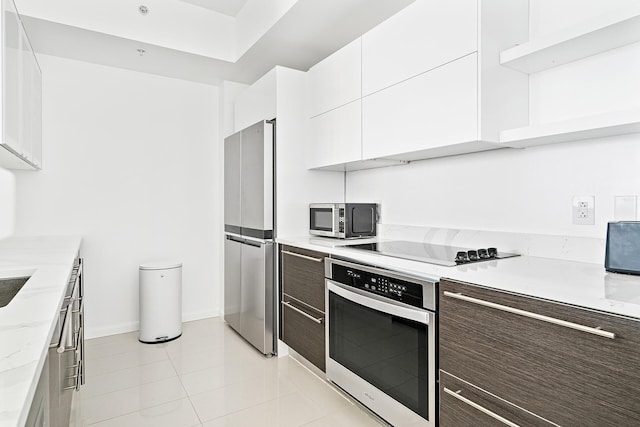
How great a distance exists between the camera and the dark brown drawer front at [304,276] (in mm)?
2289

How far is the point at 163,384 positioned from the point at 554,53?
2808 millimetres

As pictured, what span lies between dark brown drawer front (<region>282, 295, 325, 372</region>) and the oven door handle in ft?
1.03

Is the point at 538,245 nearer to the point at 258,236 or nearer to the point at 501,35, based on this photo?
the point at 501,35

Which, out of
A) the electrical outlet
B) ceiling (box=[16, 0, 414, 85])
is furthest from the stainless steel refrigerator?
the electrical outlet

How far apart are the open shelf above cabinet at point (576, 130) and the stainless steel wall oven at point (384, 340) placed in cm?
76

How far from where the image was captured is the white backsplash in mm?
1581

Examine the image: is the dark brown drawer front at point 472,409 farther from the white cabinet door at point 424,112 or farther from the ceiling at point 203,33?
the ceiling at point 203,33

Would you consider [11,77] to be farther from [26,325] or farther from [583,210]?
[583,210]

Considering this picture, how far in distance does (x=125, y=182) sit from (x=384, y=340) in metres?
2.77

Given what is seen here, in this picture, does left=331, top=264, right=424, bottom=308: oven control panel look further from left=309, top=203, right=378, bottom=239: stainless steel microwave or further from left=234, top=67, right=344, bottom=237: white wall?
left=234, top=67, right=344, bottom=237: white wall

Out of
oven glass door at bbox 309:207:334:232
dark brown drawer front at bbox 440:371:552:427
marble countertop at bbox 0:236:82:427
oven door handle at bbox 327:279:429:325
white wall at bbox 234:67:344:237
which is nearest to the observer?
marble countertop at bbox 0:236:82:427

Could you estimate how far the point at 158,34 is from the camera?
9.52 ft

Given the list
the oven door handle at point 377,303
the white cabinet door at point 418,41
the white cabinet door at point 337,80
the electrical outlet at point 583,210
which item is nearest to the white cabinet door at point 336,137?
the white cabinet door at point 337,80

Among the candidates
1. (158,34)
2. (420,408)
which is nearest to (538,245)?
(420,408)
